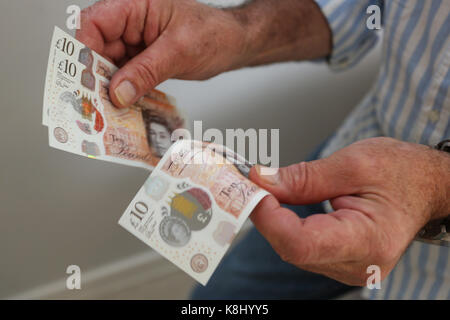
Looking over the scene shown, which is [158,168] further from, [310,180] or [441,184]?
[441,184]

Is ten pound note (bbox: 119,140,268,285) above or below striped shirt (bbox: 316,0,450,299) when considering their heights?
below

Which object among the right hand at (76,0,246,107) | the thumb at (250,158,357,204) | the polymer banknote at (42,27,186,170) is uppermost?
the right hand at (76,0,246,107)

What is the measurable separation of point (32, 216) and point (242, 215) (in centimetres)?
69

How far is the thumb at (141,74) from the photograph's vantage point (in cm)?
73

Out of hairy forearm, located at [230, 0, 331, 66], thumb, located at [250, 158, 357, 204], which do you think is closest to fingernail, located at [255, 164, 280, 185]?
thumb, located at [250, 158, 357, 204]

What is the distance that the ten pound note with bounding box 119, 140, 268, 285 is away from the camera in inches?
24.0

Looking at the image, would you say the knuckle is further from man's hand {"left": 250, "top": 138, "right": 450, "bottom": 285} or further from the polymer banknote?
the polymer banknote

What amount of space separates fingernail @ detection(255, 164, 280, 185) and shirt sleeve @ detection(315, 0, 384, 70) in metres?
0.51

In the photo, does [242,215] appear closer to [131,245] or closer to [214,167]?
[214,167]

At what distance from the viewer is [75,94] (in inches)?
27.6

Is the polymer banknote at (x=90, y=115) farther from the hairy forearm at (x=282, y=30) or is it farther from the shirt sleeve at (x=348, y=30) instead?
the shirt sleeve at (x=348, y=30)

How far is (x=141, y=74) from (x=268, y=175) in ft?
0.96

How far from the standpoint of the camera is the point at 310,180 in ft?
2.06

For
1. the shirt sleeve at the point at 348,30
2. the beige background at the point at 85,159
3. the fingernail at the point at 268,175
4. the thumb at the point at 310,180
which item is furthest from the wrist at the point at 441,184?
the beige background at the point at 85,159
